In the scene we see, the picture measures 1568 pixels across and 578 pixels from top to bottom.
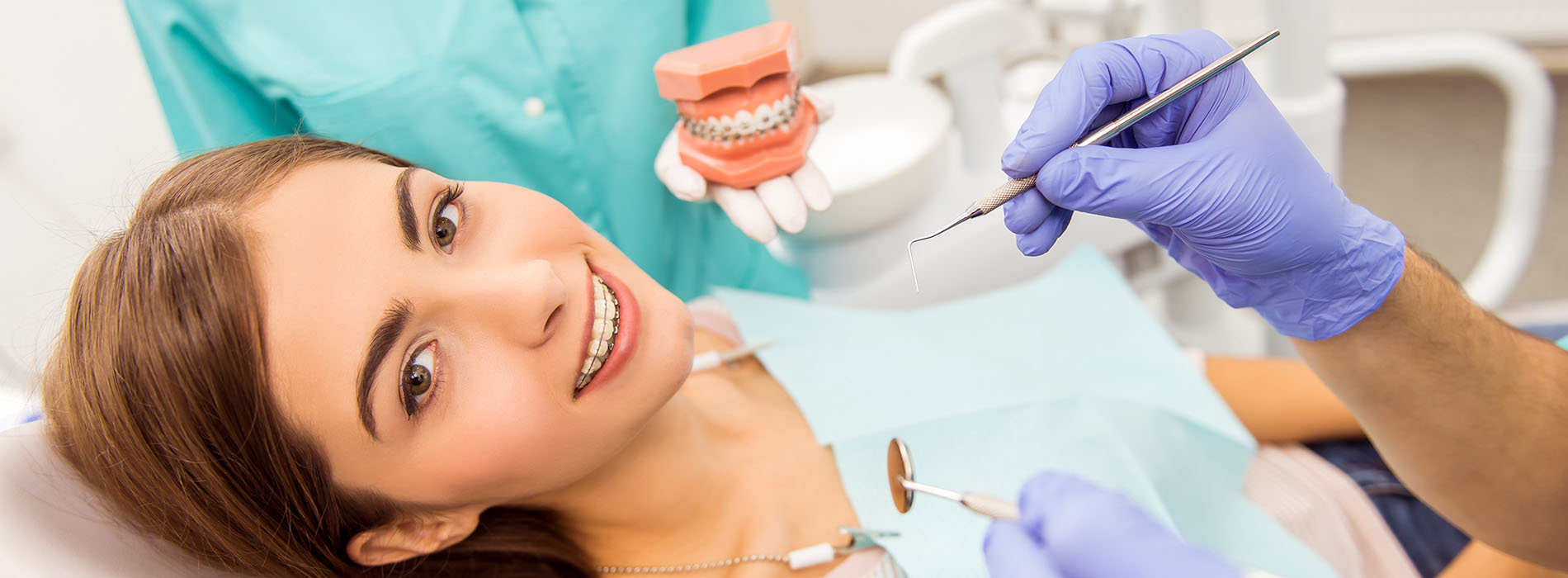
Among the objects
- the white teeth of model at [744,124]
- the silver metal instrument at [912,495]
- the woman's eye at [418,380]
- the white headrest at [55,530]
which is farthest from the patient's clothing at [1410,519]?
the white headrest at [55,530]

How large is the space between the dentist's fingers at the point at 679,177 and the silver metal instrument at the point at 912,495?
413 millimetres

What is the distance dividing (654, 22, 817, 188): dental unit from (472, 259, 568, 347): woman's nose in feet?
0.98

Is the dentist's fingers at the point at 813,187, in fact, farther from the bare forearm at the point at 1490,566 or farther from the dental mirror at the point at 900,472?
the bare forearm at the point at 1490,566

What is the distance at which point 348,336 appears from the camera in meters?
0.83

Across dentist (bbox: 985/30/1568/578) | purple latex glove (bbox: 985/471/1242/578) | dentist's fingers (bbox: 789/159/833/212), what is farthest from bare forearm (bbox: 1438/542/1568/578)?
dentist's fingers (bbox: 789/159/833/212)

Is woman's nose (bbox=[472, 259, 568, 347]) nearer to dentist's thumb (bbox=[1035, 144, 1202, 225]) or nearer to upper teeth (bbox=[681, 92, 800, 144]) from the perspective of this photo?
upper teeth (bbox=[681, 92, 800, 144])

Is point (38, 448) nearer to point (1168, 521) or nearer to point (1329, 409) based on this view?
point (1168, 521)

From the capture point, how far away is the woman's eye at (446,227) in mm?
919

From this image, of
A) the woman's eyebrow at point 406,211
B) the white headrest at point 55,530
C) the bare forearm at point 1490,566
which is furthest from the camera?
the bare forearm at point 1490,566

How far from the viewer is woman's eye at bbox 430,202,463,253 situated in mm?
919

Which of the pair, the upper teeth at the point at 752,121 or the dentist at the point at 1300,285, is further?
the upper teeth at the point at 752,121

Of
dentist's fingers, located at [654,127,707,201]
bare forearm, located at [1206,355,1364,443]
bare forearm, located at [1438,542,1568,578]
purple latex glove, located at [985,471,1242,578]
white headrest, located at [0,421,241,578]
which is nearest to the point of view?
purple latex glove, located at [985,471,1242,578]

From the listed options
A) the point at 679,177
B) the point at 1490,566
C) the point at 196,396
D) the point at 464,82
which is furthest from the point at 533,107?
the point at 1490,566

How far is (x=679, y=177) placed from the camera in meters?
1.16
